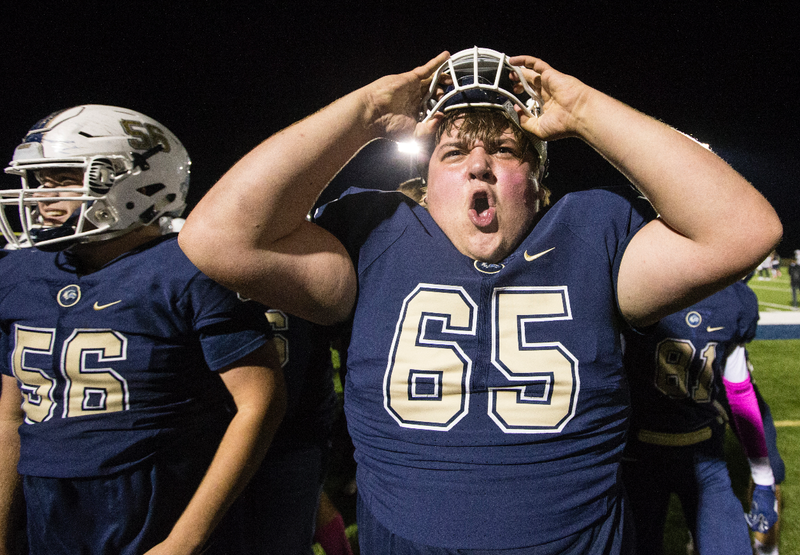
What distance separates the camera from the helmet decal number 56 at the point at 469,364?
92 centimetres

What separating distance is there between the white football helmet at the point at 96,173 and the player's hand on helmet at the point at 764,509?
281cm

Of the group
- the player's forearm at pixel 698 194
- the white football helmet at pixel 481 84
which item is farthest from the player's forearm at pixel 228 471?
the player's forearm at pixel 698 194

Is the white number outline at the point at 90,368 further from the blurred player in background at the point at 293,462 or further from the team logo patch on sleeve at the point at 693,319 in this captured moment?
the team logo patch on sleeve at the point at 693,319

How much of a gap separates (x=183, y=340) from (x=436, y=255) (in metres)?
0.77

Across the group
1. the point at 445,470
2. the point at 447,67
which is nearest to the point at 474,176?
the point at 447,67

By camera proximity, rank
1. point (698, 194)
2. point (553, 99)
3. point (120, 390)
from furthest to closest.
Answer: point (120, 390), point (553, 99), point (698, 194)

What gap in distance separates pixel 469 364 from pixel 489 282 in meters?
0.19

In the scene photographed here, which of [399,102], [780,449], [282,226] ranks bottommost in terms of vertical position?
[780,449]

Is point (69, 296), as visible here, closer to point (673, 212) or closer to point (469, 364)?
point (469, 364)

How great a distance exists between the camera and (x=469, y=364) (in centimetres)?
94

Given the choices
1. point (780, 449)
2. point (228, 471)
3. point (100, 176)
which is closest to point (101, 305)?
point (100, 176)

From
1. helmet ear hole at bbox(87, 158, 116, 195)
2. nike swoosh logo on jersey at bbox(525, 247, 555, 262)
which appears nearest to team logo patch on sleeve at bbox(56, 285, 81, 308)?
helmet ear hole at bbox(87, 158, 116, 195)

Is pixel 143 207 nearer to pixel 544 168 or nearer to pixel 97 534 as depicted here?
pixel 97 534

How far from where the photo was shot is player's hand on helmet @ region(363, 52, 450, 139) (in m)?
1.07
